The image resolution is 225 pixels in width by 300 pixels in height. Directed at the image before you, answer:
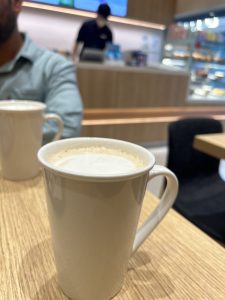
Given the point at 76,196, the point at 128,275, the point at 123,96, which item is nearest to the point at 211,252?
the point at 128,275

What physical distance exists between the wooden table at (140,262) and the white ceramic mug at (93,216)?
0.03 m

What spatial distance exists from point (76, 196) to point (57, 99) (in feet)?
1.96

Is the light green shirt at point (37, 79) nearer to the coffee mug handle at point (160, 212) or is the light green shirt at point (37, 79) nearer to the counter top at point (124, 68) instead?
the coffee mug handle at point (160, 212)

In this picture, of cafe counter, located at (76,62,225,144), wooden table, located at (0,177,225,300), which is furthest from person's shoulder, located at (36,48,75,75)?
cafe counter, located at (76,62,225,144)

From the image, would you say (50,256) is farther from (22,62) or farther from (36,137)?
(22,62)

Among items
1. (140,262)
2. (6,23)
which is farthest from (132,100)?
(140,262)

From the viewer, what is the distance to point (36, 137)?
47 cm

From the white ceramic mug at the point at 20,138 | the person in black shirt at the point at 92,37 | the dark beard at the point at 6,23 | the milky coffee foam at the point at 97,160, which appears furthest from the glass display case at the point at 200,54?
the milky coffee foam at the point at 97,160

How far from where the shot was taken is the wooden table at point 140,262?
29 centimetres

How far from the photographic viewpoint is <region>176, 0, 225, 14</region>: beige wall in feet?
9.19

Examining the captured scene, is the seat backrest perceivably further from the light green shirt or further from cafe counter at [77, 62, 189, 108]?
cafe counter at [77, 62, 189, 108]

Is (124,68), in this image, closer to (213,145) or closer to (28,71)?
(28,71)

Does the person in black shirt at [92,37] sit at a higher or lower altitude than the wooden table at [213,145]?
higher

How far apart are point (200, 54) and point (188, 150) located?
88.3 inches
